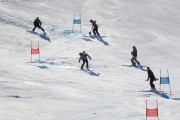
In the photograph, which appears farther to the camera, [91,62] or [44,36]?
[44,36]

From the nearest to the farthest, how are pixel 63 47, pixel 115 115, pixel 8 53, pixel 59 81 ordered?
pixel 115 115
pixel 59 81
pixel 8 53
pixel 63 47

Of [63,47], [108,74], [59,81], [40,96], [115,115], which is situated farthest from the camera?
[63,47]

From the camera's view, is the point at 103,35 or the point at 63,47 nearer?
the point at 63,47

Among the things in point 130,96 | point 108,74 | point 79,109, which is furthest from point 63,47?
point 79,109

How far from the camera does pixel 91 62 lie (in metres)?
33.9

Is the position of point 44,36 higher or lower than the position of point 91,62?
higher

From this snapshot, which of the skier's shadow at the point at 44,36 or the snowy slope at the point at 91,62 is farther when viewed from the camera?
the skier's shadow at the point at 44,36

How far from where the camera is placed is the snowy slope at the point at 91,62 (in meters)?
22.2

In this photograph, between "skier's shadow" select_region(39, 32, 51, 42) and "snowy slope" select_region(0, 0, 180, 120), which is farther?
"skier's shadow" select_region(39, 32, 51, 42)

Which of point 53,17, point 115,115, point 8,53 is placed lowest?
point 115,115

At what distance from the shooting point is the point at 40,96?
2353 centimetres

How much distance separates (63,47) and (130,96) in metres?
13.1

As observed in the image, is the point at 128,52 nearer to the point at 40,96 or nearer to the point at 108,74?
the point at 108,74

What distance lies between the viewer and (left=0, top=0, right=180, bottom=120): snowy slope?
72.8 feet
